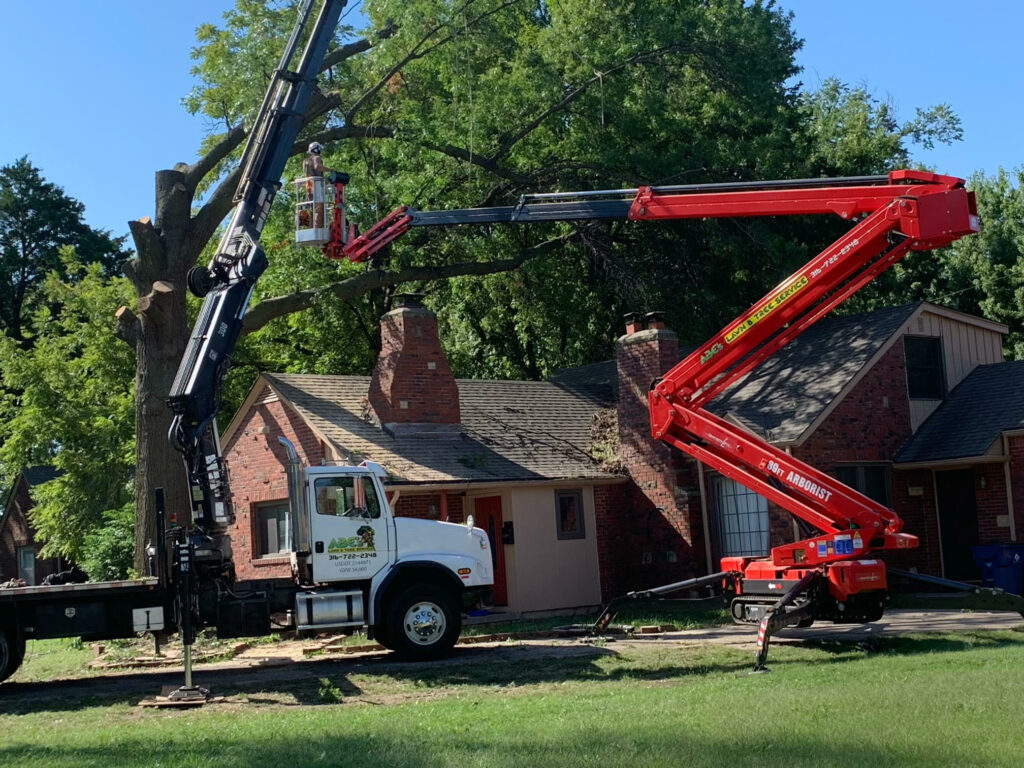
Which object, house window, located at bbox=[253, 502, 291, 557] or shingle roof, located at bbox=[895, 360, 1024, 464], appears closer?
shingle roof, located at bbox=[895, 360, 1024, 464]

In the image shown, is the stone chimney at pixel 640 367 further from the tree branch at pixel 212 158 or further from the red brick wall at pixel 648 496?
the tree branch at pixel 212 158

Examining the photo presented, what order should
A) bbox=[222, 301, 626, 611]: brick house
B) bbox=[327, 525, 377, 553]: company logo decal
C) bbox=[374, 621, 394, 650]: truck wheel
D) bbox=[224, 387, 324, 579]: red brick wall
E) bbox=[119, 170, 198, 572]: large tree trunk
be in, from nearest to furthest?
bbox=[327, 525, 377, 553]: company logo decal → bbox=[374, 621, 394, 650]: truck wheel → bbox=[119, 170, 198, 572]: large tree trunk → bbox=[222, 301, 626, 611]: brick house → bbox=[224, 387, 324, 579]: red brick wall

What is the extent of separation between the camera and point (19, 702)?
46.1ft

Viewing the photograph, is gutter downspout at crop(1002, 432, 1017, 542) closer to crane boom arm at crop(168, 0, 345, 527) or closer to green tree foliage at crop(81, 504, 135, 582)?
crane boom arm at crop(168, 0, 345, 527)

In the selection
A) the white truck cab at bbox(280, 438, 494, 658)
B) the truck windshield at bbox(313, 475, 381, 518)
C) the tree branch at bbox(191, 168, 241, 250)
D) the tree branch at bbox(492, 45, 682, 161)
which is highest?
the tree branch at bbox(492, 45, 682, 161)

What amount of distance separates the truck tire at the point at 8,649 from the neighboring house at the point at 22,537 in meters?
29.7

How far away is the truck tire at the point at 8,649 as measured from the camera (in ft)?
49.3

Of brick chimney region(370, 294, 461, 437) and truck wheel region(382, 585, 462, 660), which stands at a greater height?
brick chimney region(370, 294, 461, 437)

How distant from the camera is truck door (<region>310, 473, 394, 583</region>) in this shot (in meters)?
16.3

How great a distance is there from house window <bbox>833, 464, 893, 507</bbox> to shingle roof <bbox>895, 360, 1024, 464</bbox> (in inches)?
19.0

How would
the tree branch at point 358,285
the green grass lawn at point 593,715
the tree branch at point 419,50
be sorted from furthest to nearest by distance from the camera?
1. the tree branch at point 419,50
2. the tree branch at point 358,285
3. the green grass lawn at point 593,715

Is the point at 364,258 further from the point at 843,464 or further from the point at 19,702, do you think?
the point at 843,464

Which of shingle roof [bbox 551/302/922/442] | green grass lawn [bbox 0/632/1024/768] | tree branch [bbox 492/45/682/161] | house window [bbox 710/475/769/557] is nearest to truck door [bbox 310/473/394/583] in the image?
green grass lawn [bbox 0/632/1024/768]

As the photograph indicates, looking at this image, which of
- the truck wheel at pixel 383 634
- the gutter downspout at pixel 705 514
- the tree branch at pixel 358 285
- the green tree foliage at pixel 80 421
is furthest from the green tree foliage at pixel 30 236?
the truck wheel at pixel 383 634
